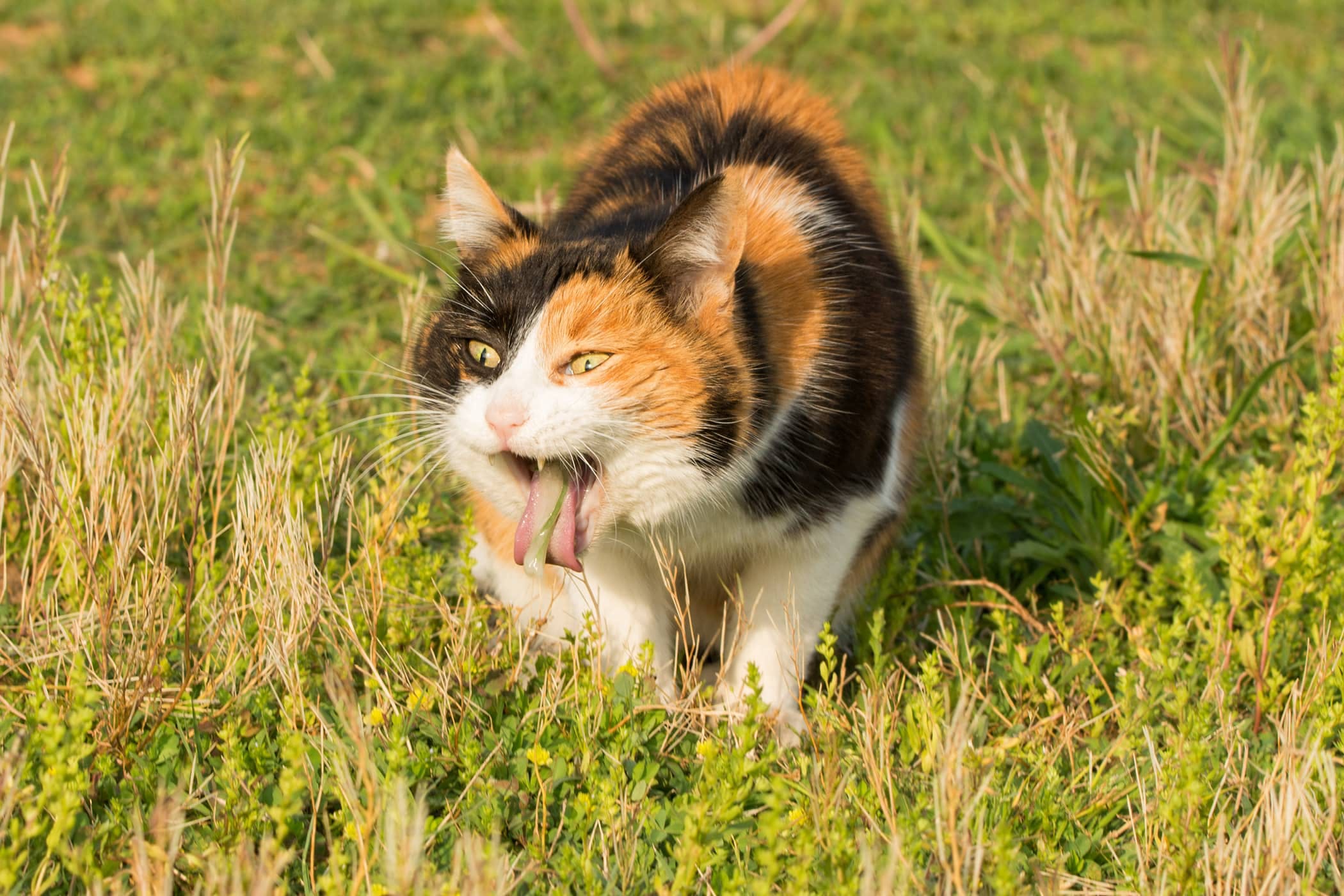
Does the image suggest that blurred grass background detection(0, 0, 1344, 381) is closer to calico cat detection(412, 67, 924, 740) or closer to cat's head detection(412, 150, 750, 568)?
calico cat detection(412, 67, 924, 740)

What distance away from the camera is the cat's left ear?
2453mm

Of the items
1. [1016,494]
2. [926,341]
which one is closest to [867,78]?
[926,341]

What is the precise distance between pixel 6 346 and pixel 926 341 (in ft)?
8.63

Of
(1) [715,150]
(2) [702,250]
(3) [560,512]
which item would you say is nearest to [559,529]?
(3) [560,512]

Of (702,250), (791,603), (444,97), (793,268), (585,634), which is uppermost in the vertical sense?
(702,250)

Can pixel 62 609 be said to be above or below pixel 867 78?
below

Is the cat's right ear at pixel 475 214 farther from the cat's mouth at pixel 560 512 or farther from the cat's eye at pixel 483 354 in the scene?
the cat's mouth at pixel 560 512

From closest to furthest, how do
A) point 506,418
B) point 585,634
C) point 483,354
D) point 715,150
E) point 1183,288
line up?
point 506,418 < point 483,354 < point 585,634 < point 715,150 < point 1183,288

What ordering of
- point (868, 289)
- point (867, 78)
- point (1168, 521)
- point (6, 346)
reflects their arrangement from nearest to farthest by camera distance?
1. point (6, 346)
2. point (868, 289)
3. point (1168, 521)
4. point (867, 78)

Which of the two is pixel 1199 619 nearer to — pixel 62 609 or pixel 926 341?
pixel 926 341

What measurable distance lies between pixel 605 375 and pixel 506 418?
0.21 m

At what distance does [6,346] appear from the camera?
9.18 ft

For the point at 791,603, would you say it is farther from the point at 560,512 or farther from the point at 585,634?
the point at 560,512

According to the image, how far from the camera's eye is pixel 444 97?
6480mm
